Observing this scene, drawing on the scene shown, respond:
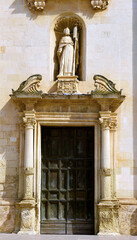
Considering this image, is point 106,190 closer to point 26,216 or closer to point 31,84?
point 26,216

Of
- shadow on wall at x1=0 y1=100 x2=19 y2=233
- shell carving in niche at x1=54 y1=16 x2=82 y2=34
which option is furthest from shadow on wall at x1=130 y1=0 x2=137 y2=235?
shadow on wall at x1=0 y1=100 x2=19 y2=233

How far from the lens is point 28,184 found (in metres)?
11.1

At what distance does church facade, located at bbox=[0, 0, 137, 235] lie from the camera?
36.6 feet

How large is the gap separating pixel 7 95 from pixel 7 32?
169 cm

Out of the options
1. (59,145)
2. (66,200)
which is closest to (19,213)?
(66,200)

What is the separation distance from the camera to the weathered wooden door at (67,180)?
11453 mm

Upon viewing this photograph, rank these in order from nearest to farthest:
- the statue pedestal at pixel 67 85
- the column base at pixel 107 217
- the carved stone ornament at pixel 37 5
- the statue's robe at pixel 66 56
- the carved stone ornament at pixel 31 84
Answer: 1. the column base at pixel 107 217
2. the carved stone ornament at pixel 31 84
3. the statue pedestal at pixel 67 85
4. the statue's robe at pixel 66 56
5. the carved stone ornament at pixel 37 5

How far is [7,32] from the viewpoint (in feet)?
39.3

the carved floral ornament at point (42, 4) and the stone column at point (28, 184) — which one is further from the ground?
the carved floral ornament at point (42, 4)

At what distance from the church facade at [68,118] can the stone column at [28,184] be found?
24mm

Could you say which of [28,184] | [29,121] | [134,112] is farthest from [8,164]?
[134,112]

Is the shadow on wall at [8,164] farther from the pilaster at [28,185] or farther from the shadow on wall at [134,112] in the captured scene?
the shadow on wall at [134,112]

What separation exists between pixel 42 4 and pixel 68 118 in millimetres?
3086

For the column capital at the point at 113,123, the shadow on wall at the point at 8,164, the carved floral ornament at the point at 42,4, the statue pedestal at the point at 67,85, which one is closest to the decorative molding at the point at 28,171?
the shadow on wall at the point at 8,164
